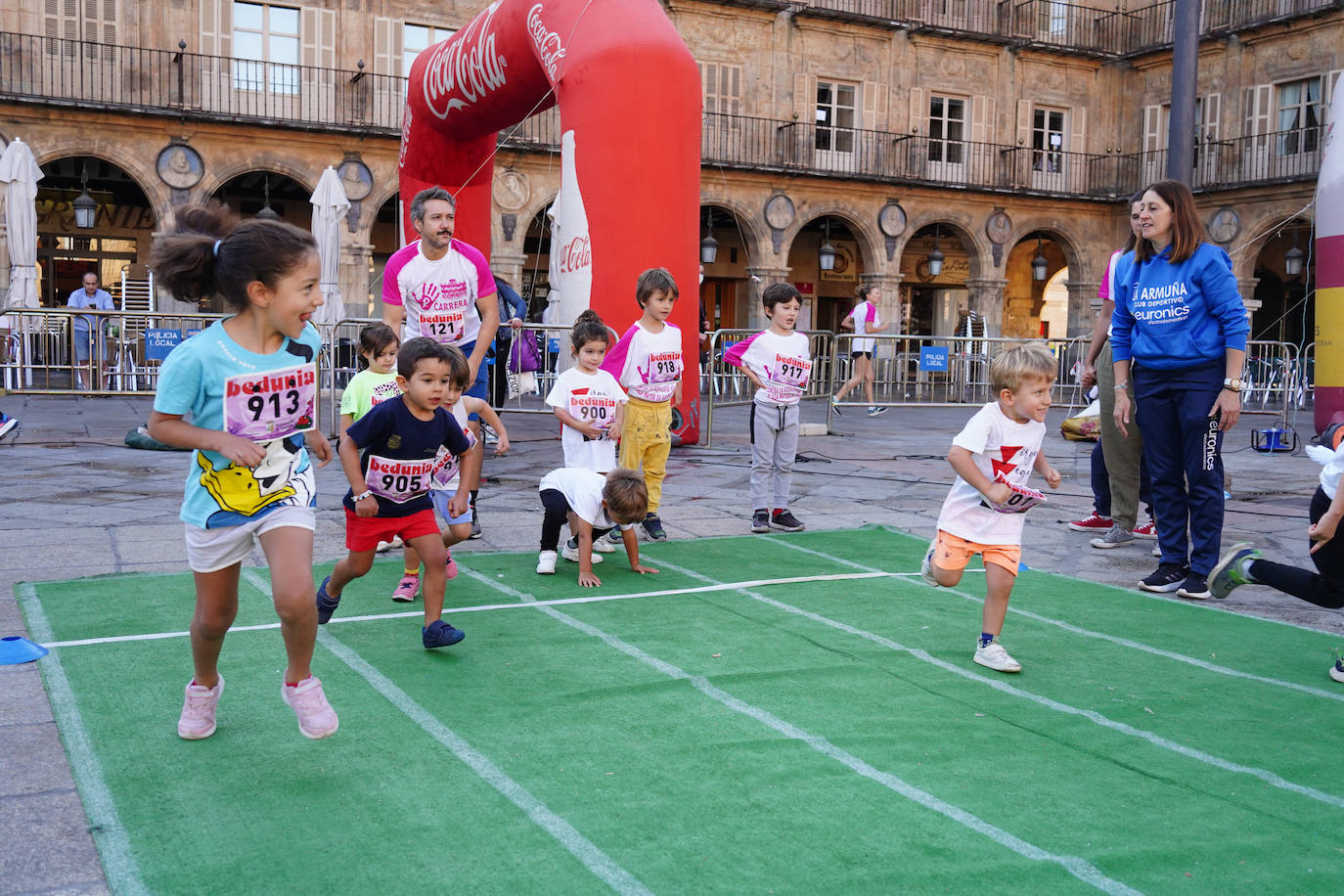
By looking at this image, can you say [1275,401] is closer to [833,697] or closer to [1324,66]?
[1324,66]

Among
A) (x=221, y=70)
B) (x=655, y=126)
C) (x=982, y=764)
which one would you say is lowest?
(x=982, y=764)

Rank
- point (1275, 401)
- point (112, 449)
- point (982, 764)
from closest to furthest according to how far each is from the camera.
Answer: point (982, 764) < point (112, 449) < point (1275, 401)

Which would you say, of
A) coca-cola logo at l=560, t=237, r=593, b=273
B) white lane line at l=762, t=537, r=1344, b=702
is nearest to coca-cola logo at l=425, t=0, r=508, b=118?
coca-cola logo at l=560, t=237, r=593, b=273

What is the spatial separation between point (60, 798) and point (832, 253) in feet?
82.6

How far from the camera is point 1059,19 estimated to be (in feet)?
91.8

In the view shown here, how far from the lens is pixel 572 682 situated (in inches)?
148

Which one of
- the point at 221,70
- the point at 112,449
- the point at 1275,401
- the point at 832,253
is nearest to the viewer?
the point at 112,449

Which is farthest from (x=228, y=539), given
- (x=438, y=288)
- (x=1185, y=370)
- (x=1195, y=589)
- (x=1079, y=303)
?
(x=1079, y=303)

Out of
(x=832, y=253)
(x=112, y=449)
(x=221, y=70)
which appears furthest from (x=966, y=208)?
(x=112, y=449)

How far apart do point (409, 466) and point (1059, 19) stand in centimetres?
2760

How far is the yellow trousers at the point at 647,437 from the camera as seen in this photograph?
20.0 feet

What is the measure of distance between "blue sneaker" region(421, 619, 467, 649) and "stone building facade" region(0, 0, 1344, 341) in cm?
1598

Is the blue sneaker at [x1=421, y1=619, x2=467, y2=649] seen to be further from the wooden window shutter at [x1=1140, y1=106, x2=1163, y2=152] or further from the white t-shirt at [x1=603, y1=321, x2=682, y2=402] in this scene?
the wooden window shutter at [x1=1140, y1=106, x2=1163, y2=152]

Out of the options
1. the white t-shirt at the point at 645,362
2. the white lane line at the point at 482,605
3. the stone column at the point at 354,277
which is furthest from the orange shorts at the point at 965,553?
the stone column at the point at 354,277
